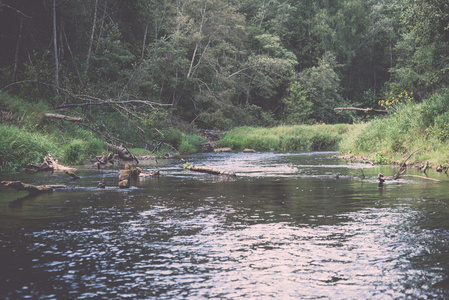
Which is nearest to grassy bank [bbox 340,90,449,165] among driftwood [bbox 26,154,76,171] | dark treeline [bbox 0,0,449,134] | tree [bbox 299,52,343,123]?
dark treeline [bbox 0,0,449,134]

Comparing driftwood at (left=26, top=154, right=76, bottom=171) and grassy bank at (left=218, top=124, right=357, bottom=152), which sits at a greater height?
grassy bank at (left=218, top=124, right=357, bottom=152)

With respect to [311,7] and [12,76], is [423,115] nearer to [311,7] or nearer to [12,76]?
[12,76]

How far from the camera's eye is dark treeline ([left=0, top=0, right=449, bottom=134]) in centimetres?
2794

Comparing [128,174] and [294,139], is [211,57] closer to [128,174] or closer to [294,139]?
[294,139]

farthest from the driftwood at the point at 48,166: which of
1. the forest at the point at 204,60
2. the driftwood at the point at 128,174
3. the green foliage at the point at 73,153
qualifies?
the green foliage at the point at 73,153

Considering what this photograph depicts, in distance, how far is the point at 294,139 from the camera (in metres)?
43.8

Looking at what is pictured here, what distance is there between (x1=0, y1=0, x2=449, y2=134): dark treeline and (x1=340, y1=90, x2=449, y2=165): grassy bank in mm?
3687

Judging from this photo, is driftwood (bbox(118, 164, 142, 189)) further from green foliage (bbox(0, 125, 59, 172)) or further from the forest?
the forest

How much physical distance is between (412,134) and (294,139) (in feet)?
68.8

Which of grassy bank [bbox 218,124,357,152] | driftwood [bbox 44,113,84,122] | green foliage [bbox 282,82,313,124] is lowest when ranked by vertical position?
grassy bank [bbox 218,124,357,152]

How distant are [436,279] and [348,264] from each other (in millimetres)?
1025

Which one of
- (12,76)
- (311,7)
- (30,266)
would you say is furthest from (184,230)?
(311,7)

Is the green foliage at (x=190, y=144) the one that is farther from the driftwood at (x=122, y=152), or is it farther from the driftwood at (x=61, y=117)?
the driftwood at (x=61, y=117)

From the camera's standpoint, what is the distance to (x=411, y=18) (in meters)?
23.2
